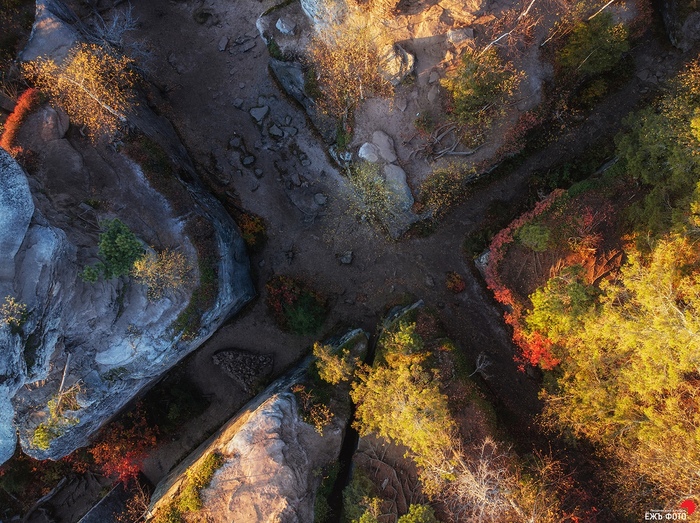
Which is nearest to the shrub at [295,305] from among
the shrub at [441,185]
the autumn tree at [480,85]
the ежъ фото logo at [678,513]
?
the shrub at [441,185]

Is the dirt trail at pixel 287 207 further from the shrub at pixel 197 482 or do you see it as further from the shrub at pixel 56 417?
the shrub at pixel 56 417

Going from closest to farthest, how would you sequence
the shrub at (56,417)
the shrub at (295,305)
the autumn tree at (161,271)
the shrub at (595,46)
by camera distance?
the autumn tree at (161,271) < the shrub at (56,417) < the shrub at (595,46) < the shrub at (295,305)

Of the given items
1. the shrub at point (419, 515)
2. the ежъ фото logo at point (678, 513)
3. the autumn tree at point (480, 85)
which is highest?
the autumn tree at point (480, 85)

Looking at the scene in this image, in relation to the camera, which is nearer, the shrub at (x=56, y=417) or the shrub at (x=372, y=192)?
the shrub at (x=56, y=417)

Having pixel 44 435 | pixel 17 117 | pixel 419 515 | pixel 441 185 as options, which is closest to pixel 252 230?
pixel 441 185

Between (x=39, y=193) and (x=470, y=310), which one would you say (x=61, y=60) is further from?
(x=470, y=310)

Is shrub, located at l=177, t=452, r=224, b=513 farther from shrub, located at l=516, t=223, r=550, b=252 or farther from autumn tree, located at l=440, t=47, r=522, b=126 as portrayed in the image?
autumn tree, located at l=440, t=47, r=522, b=126
